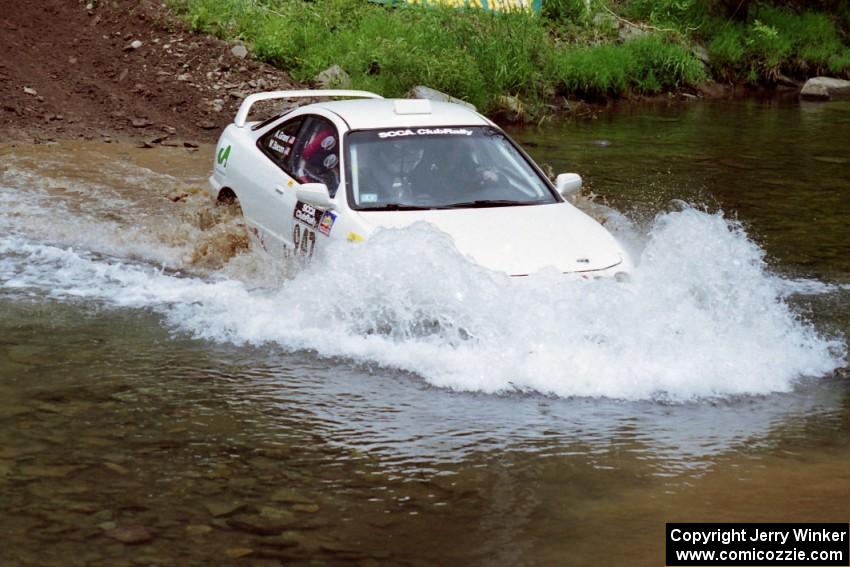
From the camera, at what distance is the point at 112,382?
7.05m

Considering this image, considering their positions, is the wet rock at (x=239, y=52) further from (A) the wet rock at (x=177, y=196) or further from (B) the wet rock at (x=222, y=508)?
(B) the wet rock at (x=222, y=508)

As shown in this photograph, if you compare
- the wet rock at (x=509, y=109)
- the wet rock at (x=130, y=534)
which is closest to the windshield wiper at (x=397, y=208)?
the wet rock at (x=130, y=534)

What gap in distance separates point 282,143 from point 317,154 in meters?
0.68

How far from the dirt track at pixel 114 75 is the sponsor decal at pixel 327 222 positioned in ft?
26.3

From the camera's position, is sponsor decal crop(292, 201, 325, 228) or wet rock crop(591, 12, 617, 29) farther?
wet rock crop(591, 12, 617, 29)

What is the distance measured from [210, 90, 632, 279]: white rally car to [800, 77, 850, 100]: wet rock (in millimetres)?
14706

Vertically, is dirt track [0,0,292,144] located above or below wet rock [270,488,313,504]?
above

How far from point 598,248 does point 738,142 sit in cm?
1015

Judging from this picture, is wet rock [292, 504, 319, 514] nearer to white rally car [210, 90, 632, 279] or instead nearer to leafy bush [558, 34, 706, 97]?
white rally car [210, 90, 632, 279]

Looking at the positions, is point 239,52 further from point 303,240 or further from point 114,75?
point 303,240

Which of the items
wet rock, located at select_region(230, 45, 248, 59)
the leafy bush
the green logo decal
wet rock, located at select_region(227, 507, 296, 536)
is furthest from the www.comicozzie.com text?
the leafy bush

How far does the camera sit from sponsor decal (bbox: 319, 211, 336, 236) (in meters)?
8.11

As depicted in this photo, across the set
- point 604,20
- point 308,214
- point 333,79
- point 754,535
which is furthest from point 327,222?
point 604,20

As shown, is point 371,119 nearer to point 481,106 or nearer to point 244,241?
point 244,241
